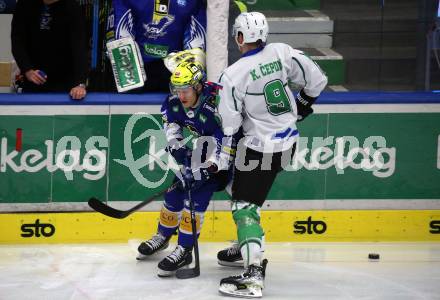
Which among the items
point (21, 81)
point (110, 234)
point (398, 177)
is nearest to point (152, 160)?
point (110, 234)

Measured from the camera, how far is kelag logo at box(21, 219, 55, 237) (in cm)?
657

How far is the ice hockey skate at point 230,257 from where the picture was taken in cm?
614

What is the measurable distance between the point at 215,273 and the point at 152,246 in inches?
18.4

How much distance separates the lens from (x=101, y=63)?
7004mm

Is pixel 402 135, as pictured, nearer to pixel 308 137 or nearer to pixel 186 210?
pixel 308 137

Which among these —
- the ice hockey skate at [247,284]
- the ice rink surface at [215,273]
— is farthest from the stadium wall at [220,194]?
the ice hockey skate at [247,284]

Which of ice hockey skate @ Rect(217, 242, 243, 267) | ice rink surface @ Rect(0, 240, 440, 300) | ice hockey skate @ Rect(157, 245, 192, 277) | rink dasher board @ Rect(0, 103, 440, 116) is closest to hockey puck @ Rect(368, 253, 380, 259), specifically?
ice rink surface @ Rect(0, 240, 440, 300)

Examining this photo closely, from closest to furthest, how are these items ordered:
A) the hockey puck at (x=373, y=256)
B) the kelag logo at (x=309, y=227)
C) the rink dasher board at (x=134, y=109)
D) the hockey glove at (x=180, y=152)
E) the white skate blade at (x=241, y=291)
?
the white skate blade at (x=241, y=291), the hockey glove at (x=180, y=152), the hockey puck at (x=373, y=256), the rink dasher board at (x=134, y=109), the kelag logo at (x=309, y=227)

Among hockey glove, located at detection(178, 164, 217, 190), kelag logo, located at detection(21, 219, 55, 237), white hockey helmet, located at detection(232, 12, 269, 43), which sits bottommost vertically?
kelag logo, located at detection(21, 219, 55, 237)

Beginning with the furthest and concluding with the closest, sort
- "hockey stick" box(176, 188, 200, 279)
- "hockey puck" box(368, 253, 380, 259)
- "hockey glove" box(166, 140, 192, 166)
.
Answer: "hockey puck" box(368, 253, 380, 259) < "hockey glove" box(166, 140, 192, 166) < "hockey stick" box(176, 188, 200, 279)

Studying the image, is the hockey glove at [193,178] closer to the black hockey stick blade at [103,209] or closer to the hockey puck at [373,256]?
the black hockey stick blade at [103,209]

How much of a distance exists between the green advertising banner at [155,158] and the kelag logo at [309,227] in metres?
0.16

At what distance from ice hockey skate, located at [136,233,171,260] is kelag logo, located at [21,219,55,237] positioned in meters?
0.67

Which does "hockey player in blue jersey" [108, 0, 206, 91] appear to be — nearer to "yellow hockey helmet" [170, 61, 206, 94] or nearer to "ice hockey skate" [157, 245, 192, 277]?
"yellow hockey helmet" [170, 61, 206, 94]
